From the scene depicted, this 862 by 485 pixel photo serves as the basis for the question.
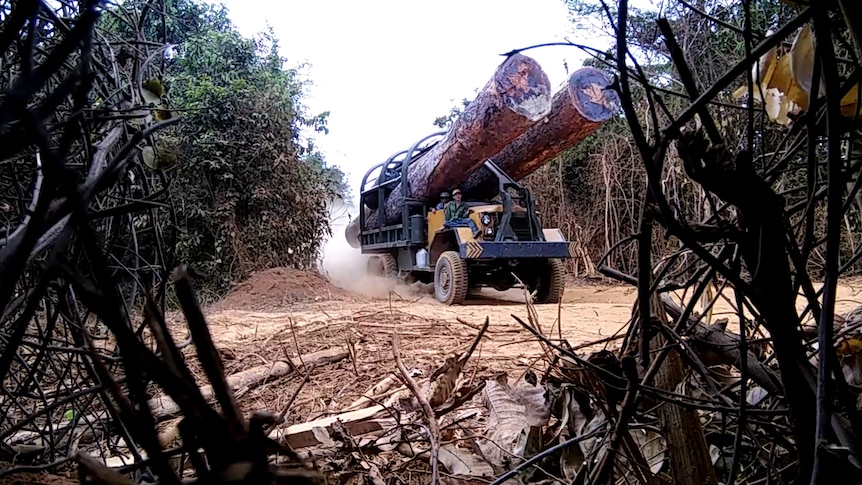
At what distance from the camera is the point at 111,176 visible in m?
0.31

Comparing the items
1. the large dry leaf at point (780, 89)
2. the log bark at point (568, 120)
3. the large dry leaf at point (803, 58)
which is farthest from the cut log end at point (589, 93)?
the large dry leaf at point (803, 58)

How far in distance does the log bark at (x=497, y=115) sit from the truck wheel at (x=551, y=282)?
5.52 feet

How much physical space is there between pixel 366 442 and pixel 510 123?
4563 mm

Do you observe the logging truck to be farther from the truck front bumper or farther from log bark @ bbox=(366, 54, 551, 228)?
log bark @ bbox=(366, 54, 551, 228)

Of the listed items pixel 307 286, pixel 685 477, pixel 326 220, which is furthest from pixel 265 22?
pixel 685 477

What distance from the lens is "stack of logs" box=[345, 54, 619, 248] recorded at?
5656 millimetres

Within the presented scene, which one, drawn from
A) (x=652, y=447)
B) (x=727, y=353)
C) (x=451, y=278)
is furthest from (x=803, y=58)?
(x=451, y=278)

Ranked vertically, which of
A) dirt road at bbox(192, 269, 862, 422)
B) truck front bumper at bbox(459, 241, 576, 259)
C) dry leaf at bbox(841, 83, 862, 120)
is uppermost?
dry leaf at bbox(841, 83, 862, 120)

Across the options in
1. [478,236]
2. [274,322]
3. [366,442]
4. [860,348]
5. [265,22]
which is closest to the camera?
[860,348]

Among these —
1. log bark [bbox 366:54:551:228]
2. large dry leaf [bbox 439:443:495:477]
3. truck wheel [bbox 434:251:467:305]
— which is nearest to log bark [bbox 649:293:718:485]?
large dry leaf [bbox 439:443:495:477]

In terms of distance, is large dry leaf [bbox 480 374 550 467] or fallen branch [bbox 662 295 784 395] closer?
fallen branch [bbox 662 295 784 395]

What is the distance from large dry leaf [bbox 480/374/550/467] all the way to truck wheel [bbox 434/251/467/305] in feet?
16.8

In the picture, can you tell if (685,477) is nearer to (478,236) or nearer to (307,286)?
(478,236)

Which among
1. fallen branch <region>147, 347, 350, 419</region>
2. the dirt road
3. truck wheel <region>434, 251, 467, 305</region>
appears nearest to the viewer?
fallen branch <region>147, 347, 350, 419</region>
